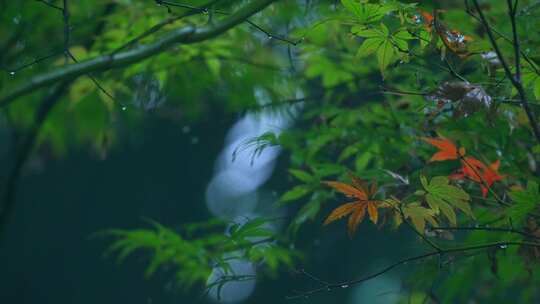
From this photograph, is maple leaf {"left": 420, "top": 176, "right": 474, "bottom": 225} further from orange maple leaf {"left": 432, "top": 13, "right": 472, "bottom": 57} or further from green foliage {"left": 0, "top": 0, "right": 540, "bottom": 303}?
orange maple leaf {"left": 432, "top": 13, "right": 472, "bottom": 57}

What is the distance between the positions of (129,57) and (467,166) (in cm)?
90

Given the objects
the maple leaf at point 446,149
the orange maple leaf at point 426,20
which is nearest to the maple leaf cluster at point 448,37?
the orange maple leaf at point 426,20

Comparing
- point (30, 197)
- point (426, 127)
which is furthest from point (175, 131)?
point (426, 127)

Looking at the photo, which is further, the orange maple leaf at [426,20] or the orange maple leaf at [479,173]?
the orange maple leaf at [479,173]

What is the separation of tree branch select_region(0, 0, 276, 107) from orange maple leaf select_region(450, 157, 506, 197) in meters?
0.66

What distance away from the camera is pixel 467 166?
1.81 meters

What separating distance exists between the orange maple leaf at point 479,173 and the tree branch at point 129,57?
0.66 meters

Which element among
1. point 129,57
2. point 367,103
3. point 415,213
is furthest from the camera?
point 367,103

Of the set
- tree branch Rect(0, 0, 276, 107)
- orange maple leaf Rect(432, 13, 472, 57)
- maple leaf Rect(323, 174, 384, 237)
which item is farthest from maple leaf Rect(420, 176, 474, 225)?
tree branch Rect(0, 0, 276, 107)

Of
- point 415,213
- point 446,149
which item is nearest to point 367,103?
point 446,149

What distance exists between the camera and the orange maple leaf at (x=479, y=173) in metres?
1.77

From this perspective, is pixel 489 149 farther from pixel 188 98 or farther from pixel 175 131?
pixel 175 131

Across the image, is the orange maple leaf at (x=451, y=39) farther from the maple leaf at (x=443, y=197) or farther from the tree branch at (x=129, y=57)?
the tree branch at (x=129, y=57)

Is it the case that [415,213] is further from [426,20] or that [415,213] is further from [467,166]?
[426,20]
